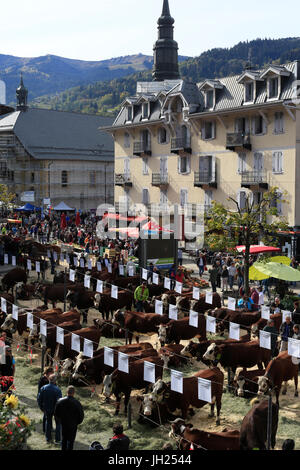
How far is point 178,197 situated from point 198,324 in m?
29.5

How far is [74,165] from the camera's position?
243 feet

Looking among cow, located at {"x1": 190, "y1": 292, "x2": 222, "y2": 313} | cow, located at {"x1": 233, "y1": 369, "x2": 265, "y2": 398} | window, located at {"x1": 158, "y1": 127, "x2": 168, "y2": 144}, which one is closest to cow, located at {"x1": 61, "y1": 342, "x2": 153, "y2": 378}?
cow, located at {"x1": 233, "y1": 369, "x2": 265, "y2": 398}

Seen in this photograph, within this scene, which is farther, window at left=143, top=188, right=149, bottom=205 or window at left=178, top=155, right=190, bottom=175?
window at left=143, top=188, right=149, bottom=205

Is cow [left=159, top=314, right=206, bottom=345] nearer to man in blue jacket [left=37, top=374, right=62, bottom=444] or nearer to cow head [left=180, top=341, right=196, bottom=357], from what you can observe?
cow head [left=180, top=341, right=196, bottom=357]

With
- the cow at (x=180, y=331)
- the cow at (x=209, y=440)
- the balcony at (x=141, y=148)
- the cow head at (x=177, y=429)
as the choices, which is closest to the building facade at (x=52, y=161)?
the balcony at (x=141, y=148)

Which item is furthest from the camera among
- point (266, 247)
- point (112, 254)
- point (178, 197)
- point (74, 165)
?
point (74, 165)

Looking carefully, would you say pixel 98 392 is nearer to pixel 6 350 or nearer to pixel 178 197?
pixel 6 350

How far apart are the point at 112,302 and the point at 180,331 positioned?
518 cm

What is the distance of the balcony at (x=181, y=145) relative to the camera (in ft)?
154

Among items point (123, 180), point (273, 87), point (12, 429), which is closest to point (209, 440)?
point (12, 429)

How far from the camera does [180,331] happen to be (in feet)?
64.1

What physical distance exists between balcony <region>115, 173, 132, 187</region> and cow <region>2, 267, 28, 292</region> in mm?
26724

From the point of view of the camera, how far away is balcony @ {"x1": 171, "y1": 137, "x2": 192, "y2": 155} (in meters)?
→ 46.9
